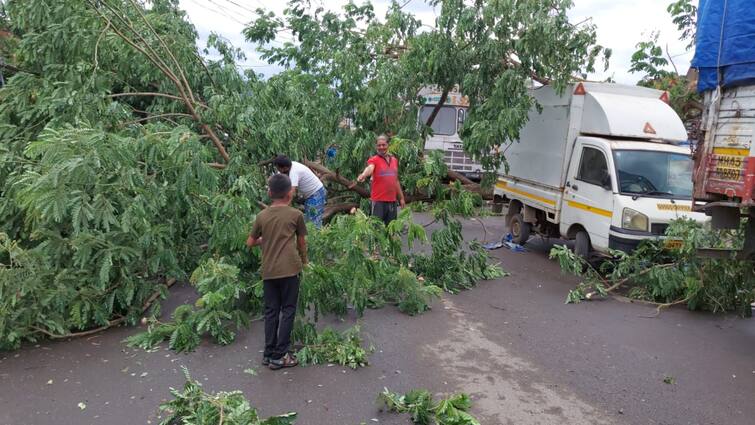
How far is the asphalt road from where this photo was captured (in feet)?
13.4

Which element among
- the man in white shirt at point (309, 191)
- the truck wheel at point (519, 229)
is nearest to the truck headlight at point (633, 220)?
the truck wheel at point (519, 229)

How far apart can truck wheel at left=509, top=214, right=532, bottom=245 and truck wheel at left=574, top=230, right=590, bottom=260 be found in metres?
1.71

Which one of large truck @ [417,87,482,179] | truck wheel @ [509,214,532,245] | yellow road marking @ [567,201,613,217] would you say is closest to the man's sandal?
yellow road marking @ [567,201,613,217]

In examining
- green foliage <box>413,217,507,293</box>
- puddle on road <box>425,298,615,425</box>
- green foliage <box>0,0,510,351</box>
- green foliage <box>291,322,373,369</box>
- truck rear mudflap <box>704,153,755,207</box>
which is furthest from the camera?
green foliage <box>413,217,507,293</box>

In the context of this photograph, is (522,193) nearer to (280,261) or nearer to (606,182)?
(606,182)

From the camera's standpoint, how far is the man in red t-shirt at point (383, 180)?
747cm

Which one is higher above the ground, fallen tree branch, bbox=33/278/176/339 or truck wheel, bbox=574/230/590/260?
truck wheel, bbox=574/230/590/260

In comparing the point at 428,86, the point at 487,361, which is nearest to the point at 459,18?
the point at 428,86

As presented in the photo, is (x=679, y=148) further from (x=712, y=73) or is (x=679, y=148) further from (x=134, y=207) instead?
(x=134, y=207)

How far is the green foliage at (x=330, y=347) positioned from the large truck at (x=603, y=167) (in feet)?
14.2

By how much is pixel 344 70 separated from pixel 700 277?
5744mm

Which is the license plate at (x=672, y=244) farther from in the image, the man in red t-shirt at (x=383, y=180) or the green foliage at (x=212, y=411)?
the green foliage at (x=212, y=411)

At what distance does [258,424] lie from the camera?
3.54 meters

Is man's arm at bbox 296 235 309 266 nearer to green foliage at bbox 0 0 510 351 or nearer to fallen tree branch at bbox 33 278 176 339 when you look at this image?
green foliage at bbox 0 0 510 351
